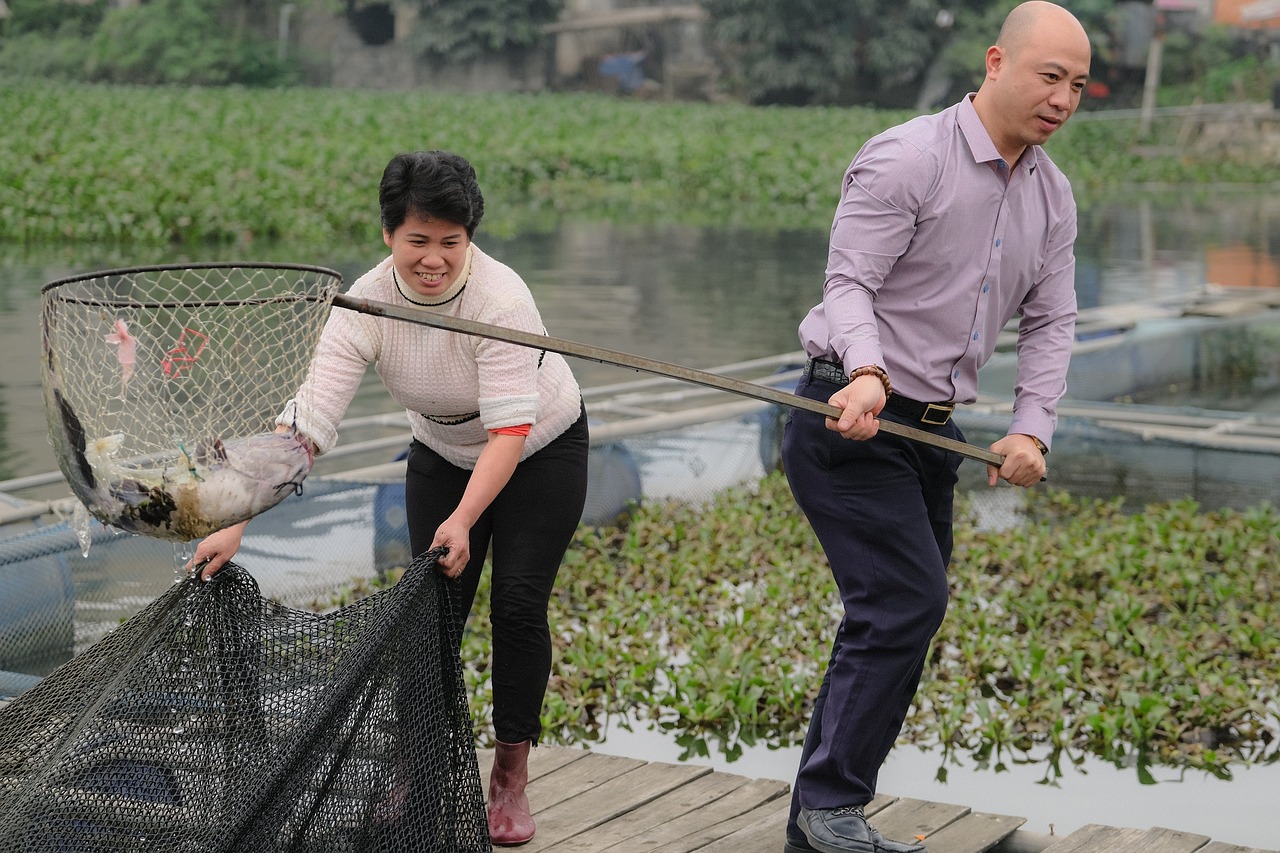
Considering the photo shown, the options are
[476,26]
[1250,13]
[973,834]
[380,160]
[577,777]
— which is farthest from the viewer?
[476,26]

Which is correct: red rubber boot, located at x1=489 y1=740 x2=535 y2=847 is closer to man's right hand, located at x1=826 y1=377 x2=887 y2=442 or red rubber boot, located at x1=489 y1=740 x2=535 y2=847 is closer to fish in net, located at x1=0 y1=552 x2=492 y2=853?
fish in net, located at x1=0 y1=552 x2=492 y2=853

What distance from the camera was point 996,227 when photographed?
2.73 m

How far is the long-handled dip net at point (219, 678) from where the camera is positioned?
7.90ft

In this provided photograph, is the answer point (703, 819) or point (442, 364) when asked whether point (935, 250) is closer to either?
point (442, 364)

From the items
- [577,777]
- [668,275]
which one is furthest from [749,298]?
[577,777]

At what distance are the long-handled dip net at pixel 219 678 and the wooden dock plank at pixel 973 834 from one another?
3.08ft

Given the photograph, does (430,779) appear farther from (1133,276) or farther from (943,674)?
(1133,276)

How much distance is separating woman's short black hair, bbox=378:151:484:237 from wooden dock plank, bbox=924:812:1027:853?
1557 mm

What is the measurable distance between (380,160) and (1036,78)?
18.2m

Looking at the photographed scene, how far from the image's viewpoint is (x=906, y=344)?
277 cm

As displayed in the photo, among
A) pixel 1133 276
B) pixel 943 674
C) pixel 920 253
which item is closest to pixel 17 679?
pixel 920 253

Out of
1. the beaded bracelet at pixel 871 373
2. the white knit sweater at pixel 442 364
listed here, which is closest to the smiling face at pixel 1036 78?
the beaded bracelet at pixel 871 373

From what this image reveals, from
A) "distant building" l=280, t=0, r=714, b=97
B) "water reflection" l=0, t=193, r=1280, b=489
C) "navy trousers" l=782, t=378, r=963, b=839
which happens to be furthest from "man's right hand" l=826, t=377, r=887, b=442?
"distant building" l=280, t=0, r=714, b=97

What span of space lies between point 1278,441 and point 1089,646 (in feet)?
6.85
